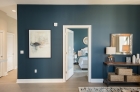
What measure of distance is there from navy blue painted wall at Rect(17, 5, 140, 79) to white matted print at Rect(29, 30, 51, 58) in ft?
0.46

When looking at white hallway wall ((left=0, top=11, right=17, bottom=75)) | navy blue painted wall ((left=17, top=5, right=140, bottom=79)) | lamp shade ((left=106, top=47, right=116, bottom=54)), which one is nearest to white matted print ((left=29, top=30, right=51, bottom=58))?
navy blue painted wall ((left=17, top=5, right=140, bottom=79))

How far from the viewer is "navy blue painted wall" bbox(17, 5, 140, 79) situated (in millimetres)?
5113

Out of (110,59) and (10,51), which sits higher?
(10,51)

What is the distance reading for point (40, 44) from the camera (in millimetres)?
5109

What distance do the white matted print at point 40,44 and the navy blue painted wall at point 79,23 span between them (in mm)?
141

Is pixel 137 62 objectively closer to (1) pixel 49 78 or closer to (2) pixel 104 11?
(2) pixel 104 11

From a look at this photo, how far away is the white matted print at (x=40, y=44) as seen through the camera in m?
5.09

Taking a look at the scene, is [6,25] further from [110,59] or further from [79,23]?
[110,59]

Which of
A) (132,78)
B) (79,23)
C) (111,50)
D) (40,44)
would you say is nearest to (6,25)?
(40,44)

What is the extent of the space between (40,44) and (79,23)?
1.67 meters

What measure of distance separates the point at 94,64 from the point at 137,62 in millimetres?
1513

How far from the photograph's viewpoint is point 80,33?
409 inches

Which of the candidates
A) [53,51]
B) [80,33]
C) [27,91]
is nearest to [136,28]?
[53,51]

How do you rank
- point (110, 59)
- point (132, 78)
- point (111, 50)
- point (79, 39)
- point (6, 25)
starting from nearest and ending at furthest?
point (132, 78) → point (111, 50) → point (110, 59) → point (6, 25) → point (79, 39)
